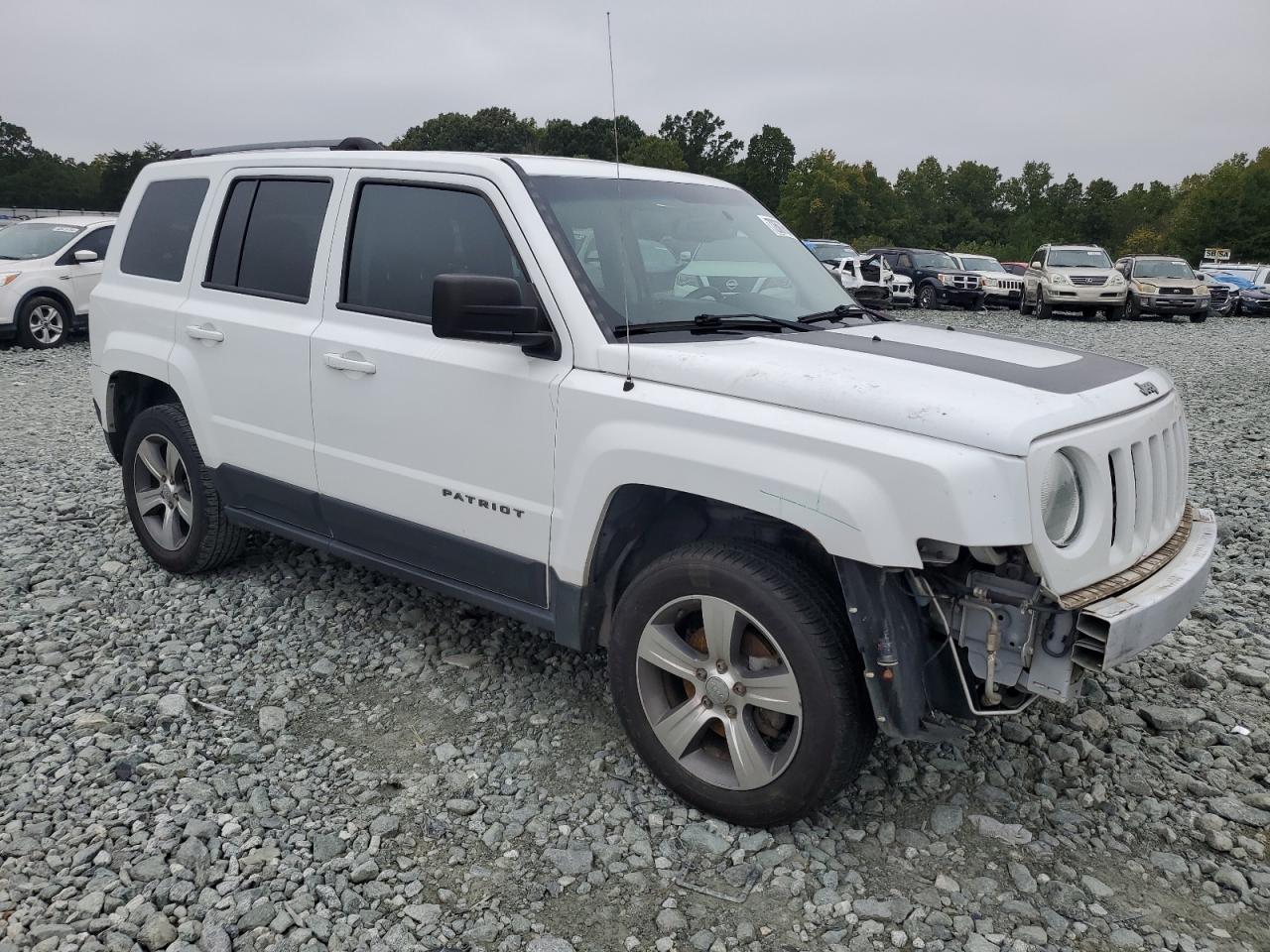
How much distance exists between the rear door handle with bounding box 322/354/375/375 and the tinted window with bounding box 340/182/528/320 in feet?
0.71

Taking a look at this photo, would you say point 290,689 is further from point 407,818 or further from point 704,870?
point 704,870

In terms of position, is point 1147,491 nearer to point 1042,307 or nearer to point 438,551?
point 438,551

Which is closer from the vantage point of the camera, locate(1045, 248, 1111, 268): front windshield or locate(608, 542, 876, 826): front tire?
locate(608, 542, 876, 826): front tire

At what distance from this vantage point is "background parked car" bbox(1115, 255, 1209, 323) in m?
24.1

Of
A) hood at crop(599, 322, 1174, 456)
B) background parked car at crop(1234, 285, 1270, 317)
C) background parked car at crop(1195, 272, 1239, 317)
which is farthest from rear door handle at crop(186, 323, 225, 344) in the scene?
background parked car at crop(1234, 285, 1270, 317)

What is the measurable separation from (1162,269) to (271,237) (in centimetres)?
2523

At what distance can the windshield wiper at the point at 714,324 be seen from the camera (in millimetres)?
3422

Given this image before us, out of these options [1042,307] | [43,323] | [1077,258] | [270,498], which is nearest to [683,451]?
[270,498]

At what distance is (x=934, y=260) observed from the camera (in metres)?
28.3

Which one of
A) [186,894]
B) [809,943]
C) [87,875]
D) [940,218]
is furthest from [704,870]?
[940,218]

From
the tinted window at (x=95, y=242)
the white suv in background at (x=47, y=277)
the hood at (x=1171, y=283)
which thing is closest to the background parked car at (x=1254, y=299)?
the hood at (x=1171, y=283)

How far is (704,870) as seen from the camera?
3.05 metres

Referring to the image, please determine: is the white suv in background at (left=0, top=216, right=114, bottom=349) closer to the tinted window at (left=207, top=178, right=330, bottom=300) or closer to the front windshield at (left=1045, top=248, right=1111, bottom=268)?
the tinted window at (left=207, top=178, right=330, bottom=300)

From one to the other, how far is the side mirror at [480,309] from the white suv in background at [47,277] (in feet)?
42.6
